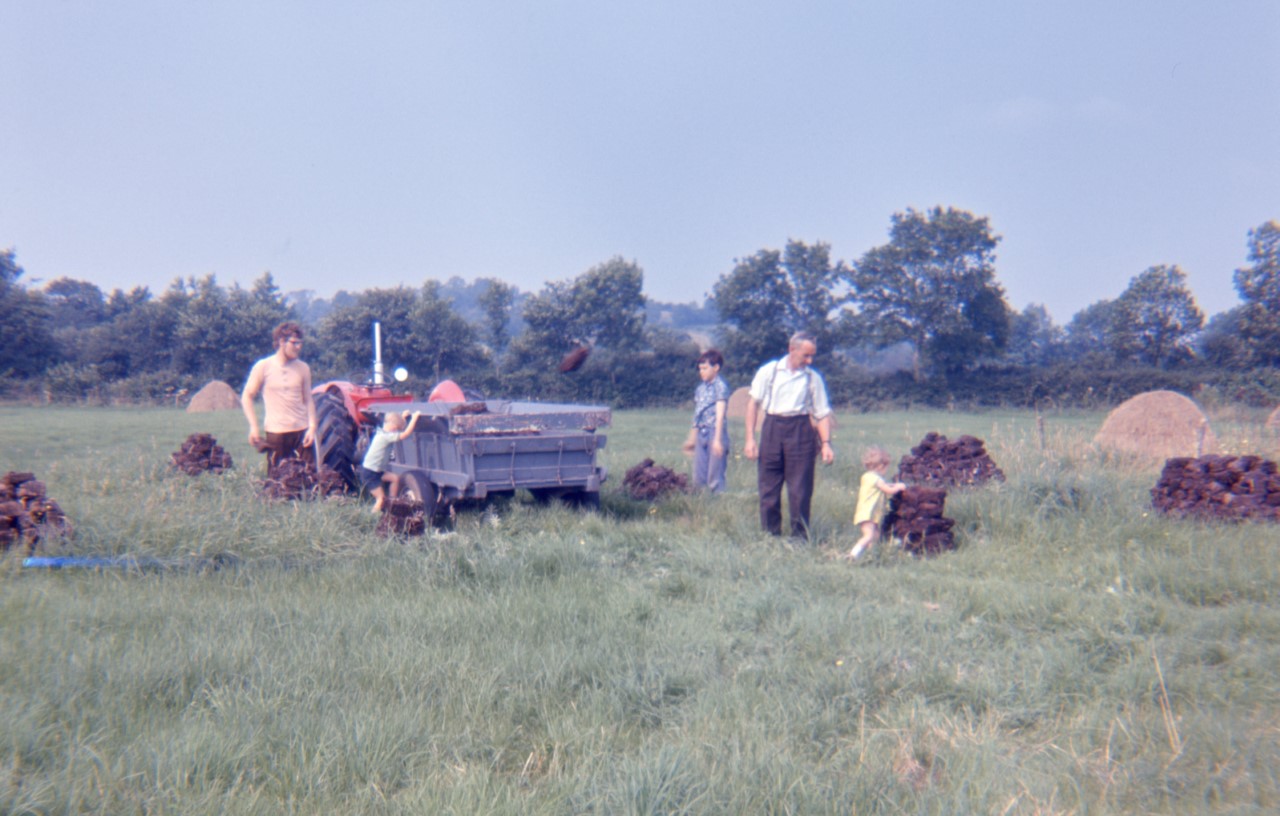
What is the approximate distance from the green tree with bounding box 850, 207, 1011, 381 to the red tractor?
1530 inches

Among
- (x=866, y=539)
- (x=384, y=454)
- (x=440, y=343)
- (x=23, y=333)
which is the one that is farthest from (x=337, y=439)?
(x=23, y=333)

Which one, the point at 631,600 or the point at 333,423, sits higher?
the point at 333,423

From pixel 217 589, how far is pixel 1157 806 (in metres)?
4.78

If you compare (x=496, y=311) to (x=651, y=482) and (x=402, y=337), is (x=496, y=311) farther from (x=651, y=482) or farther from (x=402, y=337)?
(x=651, y=482)

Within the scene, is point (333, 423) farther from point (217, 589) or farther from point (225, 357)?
point (225, 357)

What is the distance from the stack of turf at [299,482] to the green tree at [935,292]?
4048cm

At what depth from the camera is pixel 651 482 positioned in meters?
8.97

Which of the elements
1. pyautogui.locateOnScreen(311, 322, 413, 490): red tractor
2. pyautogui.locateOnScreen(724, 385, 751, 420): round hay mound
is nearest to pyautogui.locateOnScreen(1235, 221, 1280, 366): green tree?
pyautogui.locateOnScreen(724, 385, 751, 420): round hay mound

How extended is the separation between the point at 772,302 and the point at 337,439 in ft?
118

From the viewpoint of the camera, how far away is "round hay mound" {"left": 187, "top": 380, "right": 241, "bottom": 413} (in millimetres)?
30000

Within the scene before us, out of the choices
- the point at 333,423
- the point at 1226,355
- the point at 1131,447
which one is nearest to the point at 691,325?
the point at 1226,355

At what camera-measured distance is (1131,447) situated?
47.6ft

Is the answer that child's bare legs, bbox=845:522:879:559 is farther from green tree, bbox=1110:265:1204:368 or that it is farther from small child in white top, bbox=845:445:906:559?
green tree, bbox=1110:265:1204:368

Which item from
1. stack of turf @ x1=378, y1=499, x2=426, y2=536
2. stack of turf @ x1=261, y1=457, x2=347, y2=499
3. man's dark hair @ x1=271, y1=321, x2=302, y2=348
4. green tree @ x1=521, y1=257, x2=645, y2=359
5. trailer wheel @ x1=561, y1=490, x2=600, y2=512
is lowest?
trailer wheel @ x1=561, y1=490, x2=600, y2=512
